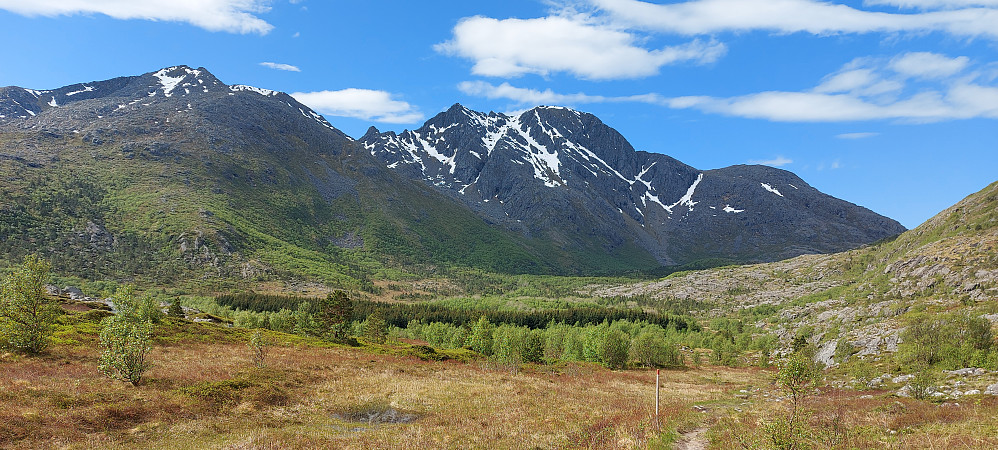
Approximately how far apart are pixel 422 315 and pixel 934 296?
480 feet

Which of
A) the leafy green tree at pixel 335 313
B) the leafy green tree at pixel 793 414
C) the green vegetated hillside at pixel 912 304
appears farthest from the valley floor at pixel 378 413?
the leafy green tree at pixel 335 313

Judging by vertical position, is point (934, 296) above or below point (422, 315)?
above

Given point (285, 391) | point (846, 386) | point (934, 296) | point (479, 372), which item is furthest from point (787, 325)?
point (285, 391)

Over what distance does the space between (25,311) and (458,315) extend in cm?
13072

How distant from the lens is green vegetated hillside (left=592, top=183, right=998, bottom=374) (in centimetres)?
4744

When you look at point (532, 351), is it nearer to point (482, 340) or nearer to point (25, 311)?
point (482, 340)

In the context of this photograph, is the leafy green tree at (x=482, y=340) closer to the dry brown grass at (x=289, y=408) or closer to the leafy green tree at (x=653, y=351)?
the leafy green tree at (x=653, y=351)

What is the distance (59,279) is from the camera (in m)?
167

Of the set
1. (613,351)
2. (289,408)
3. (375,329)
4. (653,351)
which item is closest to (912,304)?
(653,351)

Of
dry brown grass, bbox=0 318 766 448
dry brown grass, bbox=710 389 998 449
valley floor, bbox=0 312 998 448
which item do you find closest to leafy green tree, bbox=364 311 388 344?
dry brown grass, bbox=0 318 766 448

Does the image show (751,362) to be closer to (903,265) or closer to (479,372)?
(903,265)

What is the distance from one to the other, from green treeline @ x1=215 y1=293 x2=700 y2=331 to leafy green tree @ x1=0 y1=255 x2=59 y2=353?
11529 cm

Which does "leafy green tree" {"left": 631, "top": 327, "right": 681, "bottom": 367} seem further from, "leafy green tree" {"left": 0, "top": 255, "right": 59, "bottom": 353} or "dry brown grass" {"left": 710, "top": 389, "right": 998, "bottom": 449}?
"leafy green tree" {"left": 0, "top": 255, "right": 59, "bottom": 353}

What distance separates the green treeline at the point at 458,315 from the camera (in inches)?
6269
